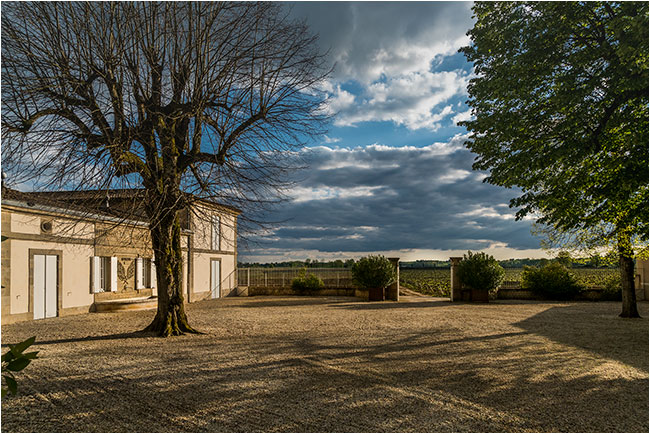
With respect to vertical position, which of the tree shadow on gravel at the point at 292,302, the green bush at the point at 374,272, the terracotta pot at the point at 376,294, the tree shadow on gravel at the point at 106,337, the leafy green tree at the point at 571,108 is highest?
the leafy green tree at the point at 571,108

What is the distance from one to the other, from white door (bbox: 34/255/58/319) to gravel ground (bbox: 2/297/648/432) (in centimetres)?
238

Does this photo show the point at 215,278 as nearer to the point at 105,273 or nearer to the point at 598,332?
the point at 105,273

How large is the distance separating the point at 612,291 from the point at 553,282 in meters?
2.36

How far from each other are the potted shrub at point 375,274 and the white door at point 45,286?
12.0 meters

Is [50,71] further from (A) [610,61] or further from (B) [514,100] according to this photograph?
(A) [610,61]

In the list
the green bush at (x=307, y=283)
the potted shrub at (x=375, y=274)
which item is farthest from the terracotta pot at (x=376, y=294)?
the green bush at (x=307, y=283)

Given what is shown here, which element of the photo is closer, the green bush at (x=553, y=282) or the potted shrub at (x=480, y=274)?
the potted shrub at (x=480, y=274)

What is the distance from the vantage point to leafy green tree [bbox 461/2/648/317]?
24.6 ft

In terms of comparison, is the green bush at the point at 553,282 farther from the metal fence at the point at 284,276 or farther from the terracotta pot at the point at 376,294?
the metal fence at the point at 284,276

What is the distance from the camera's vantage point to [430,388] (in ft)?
18.5

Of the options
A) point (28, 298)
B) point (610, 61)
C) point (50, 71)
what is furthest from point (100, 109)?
point (610, 61)

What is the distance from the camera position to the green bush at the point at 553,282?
63.0 feet

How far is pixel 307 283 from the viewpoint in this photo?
23484 mm

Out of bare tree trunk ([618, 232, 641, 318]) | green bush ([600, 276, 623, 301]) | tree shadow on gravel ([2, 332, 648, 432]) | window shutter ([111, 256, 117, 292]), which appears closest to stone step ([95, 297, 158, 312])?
window shutter ([111, 256, 117, 292])
